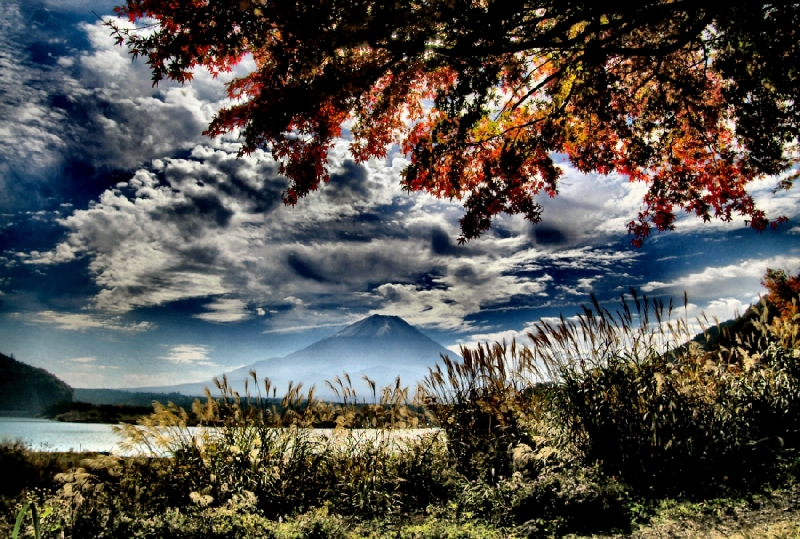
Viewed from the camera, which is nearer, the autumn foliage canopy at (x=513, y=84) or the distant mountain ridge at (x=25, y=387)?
the autumn foliage canopy at (x=513, y=84)

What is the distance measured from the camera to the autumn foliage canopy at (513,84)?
15.3 feet

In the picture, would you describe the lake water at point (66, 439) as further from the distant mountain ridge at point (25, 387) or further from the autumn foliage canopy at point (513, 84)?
the distant mountain ridge at point (25, 387)

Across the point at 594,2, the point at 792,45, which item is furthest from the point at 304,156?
the point at 792,45

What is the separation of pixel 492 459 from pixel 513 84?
216 inches

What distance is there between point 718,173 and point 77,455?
516 inches

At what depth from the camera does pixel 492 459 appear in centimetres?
522

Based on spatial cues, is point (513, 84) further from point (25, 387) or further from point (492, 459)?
point (25, 387)

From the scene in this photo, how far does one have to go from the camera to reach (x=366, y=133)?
6773mm

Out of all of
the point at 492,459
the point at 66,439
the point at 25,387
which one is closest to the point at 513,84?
the point at 492,459

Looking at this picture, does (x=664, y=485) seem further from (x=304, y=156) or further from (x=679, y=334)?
(x=304, y=156)

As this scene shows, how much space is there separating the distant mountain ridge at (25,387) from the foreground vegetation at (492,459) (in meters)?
77.4

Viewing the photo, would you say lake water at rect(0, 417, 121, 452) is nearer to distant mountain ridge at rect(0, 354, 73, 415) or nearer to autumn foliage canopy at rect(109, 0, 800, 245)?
autumn foliage canopy at rect(109, 0, 800, 245)

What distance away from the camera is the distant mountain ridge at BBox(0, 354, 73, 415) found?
6462 centimetres

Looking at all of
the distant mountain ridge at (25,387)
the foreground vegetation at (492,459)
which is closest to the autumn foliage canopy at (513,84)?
the foreground vegetation at (492,459)
